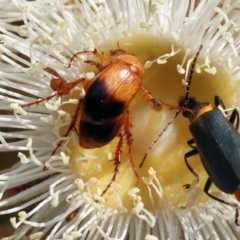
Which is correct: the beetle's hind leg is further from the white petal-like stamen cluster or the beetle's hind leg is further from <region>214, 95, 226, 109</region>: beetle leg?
<region>214, 95, 226, 109</region>: beetle leg

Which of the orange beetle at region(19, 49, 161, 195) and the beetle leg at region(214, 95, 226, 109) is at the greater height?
the beetle leg at region(214, 95, 226, 109)

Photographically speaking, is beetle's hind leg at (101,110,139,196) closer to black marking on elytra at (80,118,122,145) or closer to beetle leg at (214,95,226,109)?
black marking on elytra at (80,118,122,145)

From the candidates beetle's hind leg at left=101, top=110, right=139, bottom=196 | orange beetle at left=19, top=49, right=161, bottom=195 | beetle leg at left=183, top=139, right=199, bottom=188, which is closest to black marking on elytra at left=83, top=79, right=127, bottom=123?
orange beetle at left=19, top=49, right=161, bottom=195

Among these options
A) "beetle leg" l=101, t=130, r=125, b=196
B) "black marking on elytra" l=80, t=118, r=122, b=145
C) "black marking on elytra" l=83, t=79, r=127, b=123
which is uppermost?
"black marking on elytra" l=83, t=79, r=127, b=123

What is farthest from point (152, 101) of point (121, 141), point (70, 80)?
point (70, 80)

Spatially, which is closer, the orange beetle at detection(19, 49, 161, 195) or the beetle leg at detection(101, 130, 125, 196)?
the orange beetle at detection(19, 49, 161, 195)

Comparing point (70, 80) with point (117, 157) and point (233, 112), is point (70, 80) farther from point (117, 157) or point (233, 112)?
point (233, 112)

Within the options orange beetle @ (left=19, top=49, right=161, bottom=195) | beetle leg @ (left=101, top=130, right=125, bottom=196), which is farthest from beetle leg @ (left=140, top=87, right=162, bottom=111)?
beetle leg @ (left=101, top=130, right=125, bottom=196)

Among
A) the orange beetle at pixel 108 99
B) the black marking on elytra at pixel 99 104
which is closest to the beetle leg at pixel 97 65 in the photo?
the orange beetle at pixel 108 99
